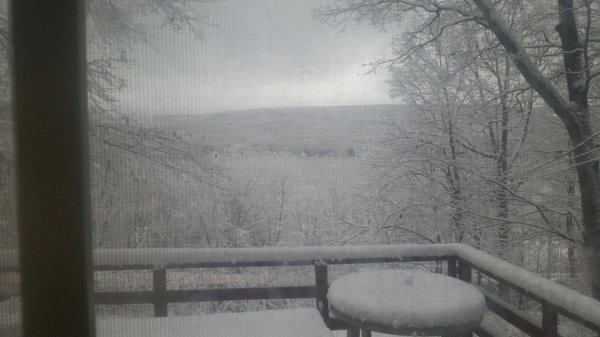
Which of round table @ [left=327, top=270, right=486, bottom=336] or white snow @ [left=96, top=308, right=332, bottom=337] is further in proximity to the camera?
round table @ [left=327, top=270, right=486, bottom=336]

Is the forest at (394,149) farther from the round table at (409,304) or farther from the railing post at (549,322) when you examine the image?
the railing post at (549,322)

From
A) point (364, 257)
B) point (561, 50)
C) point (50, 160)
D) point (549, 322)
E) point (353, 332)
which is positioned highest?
point (561, 50)

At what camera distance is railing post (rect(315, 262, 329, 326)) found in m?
1.26

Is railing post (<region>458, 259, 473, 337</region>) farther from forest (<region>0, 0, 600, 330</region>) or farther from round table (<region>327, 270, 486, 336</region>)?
forest (<region>0, 0, 600, 330</region>)

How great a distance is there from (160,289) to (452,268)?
94cm

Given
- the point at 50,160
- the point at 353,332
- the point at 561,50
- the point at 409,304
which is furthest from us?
the point at 561,50

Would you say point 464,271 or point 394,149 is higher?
point 394,149

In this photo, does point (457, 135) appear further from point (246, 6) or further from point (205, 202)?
point (246, 6)

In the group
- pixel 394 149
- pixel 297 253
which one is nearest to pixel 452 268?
pixel 297 253

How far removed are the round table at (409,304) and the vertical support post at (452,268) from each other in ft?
0.76

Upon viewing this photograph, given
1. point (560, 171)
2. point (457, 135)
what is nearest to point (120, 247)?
point (560, 171)

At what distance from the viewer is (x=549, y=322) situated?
38.4 inches

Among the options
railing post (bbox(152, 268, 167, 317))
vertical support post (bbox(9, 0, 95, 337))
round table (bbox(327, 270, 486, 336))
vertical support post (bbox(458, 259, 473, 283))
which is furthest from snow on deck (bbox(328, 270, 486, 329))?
vertical support post (bbox(9, 0, 95, 337))

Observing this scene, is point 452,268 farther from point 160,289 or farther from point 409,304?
point 160,289
